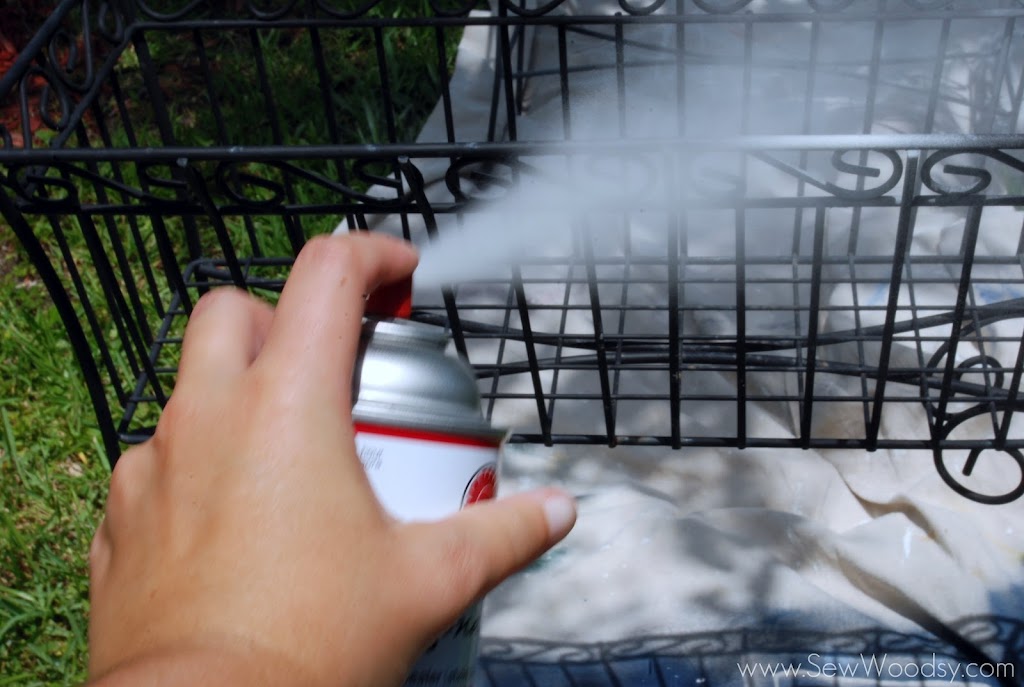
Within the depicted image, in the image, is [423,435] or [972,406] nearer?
[423,435]

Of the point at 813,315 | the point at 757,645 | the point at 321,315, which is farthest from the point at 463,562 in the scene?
the point at 757,645

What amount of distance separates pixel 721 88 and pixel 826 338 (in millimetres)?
638

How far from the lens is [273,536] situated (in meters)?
0.44

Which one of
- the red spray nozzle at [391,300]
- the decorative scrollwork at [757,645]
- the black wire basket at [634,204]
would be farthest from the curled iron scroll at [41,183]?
the decorative scrollwork at [757,645]

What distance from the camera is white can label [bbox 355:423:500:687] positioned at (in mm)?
538

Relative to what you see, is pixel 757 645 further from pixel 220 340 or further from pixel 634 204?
pixel 220 340

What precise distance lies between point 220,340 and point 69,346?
1.23m

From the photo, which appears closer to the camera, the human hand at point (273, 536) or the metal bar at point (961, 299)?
the human hand at point (273, 536)

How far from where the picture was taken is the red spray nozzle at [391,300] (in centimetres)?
58

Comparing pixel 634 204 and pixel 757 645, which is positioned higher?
pixel 634 204

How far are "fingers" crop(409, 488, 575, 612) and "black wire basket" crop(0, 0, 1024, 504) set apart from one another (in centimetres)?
28

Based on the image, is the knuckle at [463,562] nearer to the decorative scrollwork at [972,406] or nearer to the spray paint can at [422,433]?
the spray paint can at [422,433]

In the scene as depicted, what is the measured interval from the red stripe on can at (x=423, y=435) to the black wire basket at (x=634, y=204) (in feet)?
0.75

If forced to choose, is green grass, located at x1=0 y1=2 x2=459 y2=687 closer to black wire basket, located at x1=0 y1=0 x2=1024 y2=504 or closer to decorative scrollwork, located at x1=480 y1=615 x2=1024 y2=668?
black wire basket, located at x1=0 y1=0 x2=1024 y2=504
